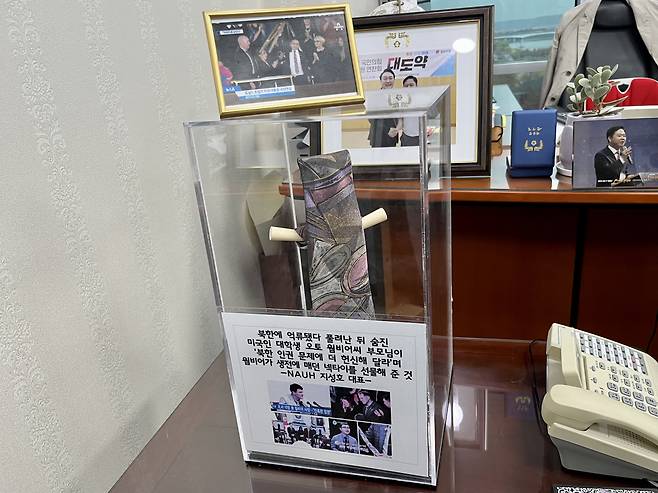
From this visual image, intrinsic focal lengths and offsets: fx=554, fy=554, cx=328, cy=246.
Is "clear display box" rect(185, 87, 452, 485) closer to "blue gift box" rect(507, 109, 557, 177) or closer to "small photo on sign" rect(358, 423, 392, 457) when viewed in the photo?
"small photo on sign" rect(358, 423, 392, 457)

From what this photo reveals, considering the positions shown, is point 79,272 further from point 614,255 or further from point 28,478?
Result: point 614,255

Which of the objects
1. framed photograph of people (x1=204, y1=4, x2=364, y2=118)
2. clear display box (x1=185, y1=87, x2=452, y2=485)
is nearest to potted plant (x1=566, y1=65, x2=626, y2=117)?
clear display box (x1=185, y1=87, x2=452, y2=485)

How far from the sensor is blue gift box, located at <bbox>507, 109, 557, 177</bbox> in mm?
975

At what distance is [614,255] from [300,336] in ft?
1.93

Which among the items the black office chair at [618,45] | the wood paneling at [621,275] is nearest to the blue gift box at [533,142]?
the wood paneling at [621,275]

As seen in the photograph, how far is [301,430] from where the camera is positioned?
73 cm

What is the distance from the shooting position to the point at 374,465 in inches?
28.4

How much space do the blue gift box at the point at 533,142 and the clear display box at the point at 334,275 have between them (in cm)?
29

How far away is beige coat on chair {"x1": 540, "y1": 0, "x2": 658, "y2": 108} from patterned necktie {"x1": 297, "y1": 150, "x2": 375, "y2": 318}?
258cm

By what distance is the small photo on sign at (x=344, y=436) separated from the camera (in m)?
0.71

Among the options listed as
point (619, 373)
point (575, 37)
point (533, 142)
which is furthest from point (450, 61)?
point (575, 37)

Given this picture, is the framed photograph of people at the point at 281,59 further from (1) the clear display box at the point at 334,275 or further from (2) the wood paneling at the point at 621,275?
(2) the wood paneling at the point at 621,275

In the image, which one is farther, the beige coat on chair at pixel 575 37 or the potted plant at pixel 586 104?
the beige coat on chair at pixel 575 37

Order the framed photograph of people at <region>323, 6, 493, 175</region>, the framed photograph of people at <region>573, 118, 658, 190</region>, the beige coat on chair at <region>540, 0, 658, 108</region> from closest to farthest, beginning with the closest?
the framed photograph of people at <region>573, 118, 658, 190</region> < the framed photograph of people at <region>323, 6, 493, 175</region> < the beige coat on chair at <region>540, 0, 658, 108</region>
